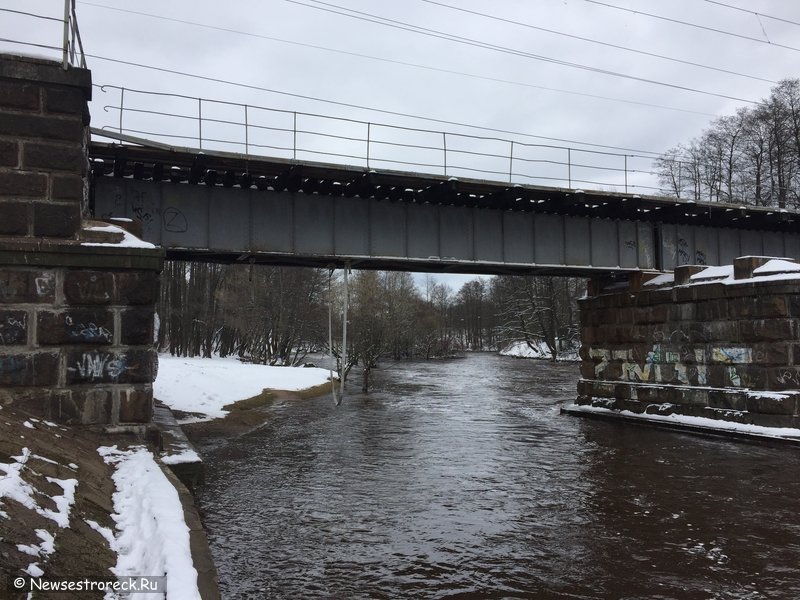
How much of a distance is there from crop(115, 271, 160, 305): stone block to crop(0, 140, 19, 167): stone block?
2.24 meters

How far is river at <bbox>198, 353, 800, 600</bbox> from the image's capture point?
22.9 feet

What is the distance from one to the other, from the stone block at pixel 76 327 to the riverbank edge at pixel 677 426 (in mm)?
15890

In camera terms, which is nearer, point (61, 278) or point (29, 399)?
point (29, 399)

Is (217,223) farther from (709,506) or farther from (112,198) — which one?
(709,506)

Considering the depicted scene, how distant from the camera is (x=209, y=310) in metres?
57.4

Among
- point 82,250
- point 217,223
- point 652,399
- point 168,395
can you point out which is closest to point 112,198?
point 217,223

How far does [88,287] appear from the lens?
8.83 metres

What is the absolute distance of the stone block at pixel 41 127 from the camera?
8844mm

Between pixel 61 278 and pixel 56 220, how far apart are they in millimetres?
929

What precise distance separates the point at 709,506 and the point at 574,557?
12.7 feet

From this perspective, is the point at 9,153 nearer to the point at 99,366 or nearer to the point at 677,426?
the point at 99,366

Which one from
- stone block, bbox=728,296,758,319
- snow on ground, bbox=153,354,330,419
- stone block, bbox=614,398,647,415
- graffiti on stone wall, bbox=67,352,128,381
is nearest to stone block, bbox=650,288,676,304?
stone block, bbox=728,296,758,319

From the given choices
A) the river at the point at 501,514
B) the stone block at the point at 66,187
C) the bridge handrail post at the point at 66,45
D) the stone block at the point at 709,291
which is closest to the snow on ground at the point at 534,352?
the stone block at the point at 709,291

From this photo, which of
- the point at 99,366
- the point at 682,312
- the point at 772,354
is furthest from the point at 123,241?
the point at 682,312
